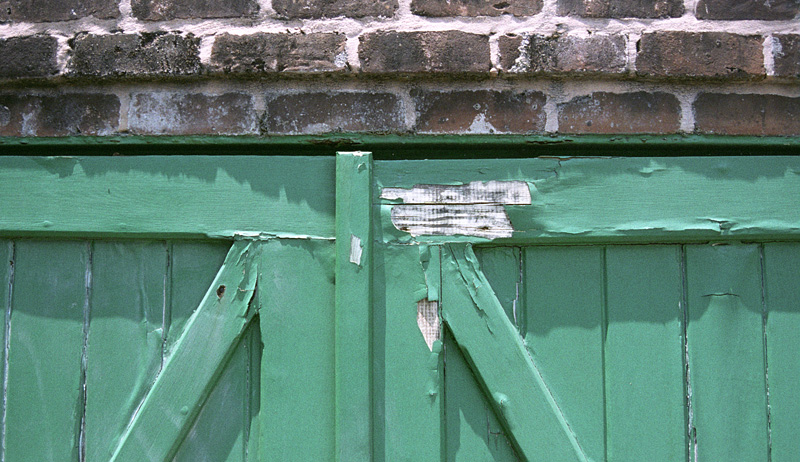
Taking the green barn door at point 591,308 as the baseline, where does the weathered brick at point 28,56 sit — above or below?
above

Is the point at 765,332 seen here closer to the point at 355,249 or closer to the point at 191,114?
the point at 355,249

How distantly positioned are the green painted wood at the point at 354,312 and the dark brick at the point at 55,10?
72 cm

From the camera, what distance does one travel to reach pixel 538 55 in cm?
113

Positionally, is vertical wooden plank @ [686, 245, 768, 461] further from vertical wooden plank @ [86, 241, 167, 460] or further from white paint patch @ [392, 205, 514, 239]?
vertical wooden plank @ [86, 241, 167, 460]

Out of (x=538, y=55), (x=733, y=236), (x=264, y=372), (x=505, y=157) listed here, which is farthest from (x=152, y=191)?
(x=733, y=236)

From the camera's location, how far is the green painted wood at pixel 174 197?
1106 millimetres

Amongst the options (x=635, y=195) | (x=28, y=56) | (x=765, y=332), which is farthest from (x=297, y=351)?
(x=765, y=332)

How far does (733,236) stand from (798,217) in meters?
0.15

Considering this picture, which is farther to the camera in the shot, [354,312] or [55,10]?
[55,10]

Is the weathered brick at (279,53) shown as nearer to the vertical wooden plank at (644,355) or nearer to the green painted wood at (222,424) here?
the green painted wood at (222,424)

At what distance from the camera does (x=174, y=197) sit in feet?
3.65

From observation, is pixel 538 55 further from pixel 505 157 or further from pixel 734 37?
pixel 734 37

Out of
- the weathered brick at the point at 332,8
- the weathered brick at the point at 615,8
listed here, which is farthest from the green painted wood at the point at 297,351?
the weathered brick at the point at 615,8

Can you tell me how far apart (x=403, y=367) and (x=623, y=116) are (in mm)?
786
